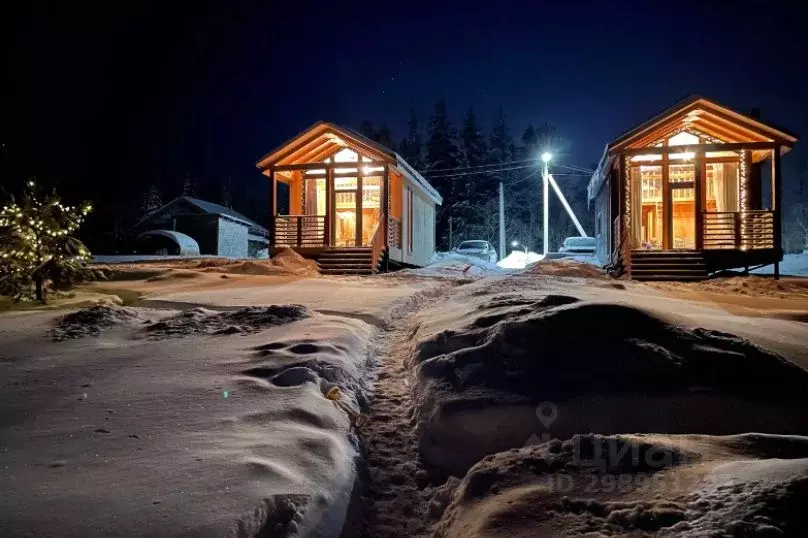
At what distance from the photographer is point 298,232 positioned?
65.8 ft

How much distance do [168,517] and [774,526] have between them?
108 inches

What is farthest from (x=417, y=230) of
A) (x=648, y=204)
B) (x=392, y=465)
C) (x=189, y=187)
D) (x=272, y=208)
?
(x=189, y=187)

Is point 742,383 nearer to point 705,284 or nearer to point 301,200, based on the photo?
point 705,284

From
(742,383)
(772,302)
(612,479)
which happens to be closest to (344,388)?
(612,479)

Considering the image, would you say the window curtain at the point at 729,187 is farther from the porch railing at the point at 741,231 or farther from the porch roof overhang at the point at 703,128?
the porch railing at the point at 741,231

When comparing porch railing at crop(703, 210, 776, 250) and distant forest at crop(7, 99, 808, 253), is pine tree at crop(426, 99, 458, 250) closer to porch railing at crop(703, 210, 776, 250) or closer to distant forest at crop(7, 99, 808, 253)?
distant forest at crop(7, 99, 808, 253)

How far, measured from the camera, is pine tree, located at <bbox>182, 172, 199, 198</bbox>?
71.8 m

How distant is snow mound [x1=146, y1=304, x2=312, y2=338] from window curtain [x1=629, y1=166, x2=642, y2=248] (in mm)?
16399

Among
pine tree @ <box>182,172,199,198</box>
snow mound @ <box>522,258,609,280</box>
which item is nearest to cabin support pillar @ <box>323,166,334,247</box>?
snow mound @ <box>522,258,609,280</box>

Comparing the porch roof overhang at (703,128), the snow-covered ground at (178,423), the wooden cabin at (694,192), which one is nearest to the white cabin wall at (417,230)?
the wooden cabin at (694,192)

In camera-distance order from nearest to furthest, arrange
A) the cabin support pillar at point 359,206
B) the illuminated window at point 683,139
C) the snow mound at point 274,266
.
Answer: the snow mound at point 274,266, the illuminated window at point 683,139, the cabin support pillar at point 359,206

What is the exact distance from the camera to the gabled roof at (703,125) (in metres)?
17.2

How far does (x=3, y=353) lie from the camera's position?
5648 mm

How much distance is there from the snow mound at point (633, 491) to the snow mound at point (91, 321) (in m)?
5.45
